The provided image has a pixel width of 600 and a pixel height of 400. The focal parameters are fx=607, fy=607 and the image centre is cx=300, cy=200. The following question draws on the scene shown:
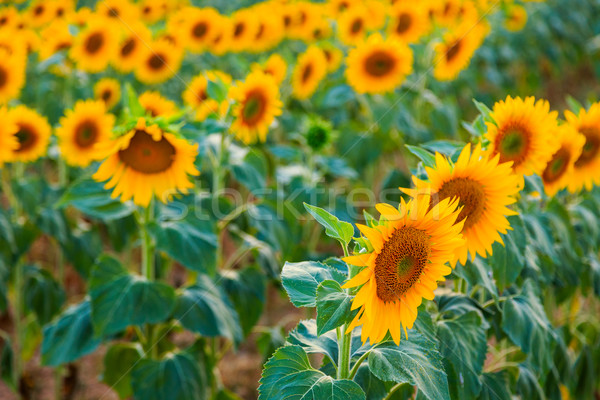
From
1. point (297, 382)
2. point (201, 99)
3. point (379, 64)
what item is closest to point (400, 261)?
point (297, 382)

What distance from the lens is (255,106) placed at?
2299 millimetres

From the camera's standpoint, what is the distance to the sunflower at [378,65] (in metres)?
2.94

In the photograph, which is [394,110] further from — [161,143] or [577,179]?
[161,143]

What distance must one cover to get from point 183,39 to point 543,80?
5.06 metres

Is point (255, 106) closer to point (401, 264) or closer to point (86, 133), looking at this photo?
point (86, 133)

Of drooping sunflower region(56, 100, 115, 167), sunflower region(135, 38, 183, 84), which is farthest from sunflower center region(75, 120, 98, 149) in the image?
sunflower region(135, 38, 183, 84)

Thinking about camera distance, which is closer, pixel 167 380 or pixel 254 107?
pixel 167 380

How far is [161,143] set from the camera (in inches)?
67.8

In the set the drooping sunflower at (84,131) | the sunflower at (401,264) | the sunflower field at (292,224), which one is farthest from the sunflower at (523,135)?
the drooping sunflower at (84,131)

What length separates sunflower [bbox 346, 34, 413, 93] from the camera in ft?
9.65

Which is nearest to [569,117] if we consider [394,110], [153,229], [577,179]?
[577,179]

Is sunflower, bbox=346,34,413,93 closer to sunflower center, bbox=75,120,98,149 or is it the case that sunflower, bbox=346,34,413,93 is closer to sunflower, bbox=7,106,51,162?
sunflower center, bbox=75,120,98,149

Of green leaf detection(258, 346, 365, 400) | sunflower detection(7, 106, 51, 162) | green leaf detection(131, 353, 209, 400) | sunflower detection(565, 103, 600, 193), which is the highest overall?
sunflower detection(565, 103, 600, 193)

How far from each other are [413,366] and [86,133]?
1.71 meters
